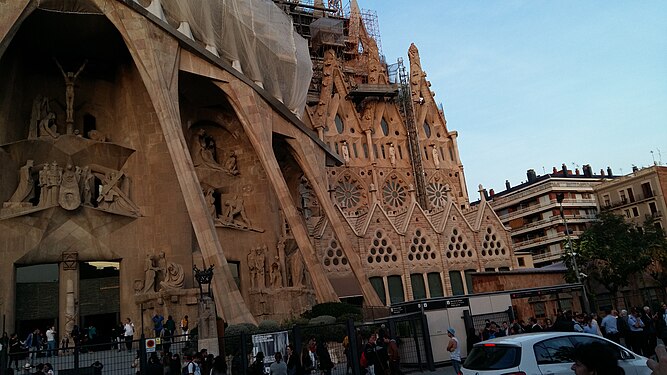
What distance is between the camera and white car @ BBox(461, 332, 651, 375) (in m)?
6.83

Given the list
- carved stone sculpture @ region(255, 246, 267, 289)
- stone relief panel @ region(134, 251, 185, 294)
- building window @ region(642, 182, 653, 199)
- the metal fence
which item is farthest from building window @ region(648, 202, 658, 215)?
stone relief panel @ region(134, 251, 185, 294)

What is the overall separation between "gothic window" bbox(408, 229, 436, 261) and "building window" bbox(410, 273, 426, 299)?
3.37ft

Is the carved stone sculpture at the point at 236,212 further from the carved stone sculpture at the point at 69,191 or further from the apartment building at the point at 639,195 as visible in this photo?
the apartment building at the point at 639,195

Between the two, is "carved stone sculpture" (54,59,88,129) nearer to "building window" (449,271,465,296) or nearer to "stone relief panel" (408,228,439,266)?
"stone relief panel" (408,228,439,266)

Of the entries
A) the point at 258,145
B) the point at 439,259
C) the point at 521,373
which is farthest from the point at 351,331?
the point at 439,259

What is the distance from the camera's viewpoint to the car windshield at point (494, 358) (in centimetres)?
689

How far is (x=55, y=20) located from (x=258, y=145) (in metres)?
9.34

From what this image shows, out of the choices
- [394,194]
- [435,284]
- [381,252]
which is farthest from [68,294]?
[394,194]

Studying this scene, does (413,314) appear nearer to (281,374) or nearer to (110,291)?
(281,374)

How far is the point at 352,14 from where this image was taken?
2000 inches

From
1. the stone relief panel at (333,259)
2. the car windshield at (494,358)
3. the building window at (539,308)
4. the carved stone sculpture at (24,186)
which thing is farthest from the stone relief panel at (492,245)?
the car windshield at (494,358)

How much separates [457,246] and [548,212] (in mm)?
21504

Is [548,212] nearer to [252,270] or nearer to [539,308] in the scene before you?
[539,308]

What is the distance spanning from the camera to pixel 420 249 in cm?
3306
